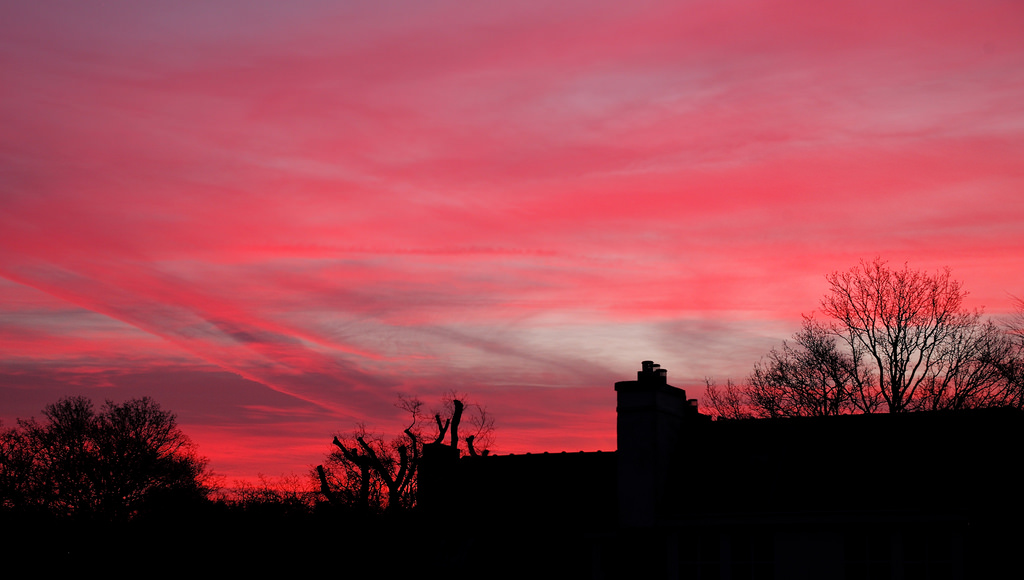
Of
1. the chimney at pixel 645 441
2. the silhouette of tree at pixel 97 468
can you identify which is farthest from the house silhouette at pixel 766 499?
the silhouette of tree at pixel 97 468

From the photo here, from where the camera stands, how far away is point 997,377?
5356 centimetres

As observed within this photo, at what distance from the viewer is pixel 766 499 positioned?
26.9 metres

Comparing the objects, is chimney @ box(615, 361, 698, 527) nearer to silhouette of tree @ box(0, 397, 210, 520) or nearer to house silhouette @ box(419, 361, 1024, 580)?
house silhouette @ box(419, 361, 1024, 580)

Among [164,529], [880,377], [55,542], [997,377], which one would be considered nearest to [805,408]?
[880,377]

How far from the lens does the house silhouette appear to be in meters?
24.5

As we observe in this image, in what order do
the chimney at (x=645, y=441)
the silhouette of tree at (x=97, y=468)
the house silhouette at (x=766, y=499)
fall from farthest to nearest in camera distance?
1. the silhouette of tree at (x=97, y=468)
2. the chimney at (x=645, y=441)
3. the house silhouette at (x=766, y=499)

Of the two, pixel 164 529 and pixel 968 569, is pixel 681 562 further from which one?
pixel 164 529

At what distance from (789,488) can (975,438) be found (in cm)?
483

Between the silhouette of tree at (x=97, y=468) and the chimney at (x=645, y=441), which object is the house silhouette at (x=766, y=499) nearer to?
the chimney at (x=645, y=441)

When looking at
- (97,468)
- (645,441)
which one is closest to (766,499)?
(645,441)

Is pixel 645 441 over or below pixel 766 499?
over

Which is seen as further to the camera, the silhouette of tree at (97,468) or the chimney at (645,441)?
the silhouette of tree at (97,468)

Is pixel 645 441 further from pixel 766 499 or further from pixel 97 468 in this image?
pixel 97 468

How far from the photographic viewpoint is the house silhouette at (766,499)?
80.4 ft
